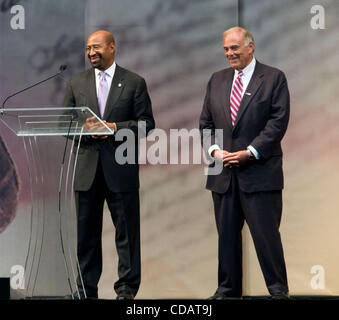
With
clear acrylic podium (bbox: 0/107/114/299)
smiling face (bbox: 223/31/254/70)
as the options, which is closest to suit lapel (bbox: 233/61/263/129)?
smiling face (bbox: 223/31/254/70)

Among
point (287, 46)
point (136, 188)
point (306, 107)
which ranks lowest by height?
point (136, 188)

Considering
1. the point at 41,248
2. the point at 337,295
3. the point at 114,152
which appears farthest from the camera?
the point at 337,295

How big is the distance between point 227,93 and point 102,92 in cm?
83

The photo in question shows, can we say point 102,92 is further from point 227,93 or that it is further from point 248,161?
point 248,161

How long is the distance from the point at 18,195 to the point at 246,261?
1.90m

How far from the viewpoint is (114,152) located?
4781 mm

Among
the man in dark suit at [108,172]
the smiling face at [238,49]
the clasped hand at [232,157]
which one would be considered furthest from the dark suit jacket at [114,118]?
the smiling face at [238,49]

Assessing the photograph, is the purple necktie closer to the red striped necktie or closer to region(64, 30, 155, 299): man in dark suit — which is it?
region(64, 30, 155, 299): man in dark suit

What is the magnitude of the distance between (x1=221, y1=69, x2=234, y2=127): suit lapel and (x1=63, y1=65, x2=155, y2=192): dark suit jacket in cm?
51

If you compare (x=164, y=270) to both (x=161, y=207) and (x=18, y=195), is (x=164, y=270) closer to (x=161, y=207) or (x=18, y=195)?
(x=161, y=207)

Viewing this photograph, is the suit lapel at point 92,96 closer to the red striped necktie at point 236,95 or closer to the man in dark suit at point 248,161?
the man in dark suit at point 248,161

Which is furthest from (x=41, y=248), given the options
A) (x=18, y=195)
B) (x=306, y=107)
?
(x=306, y=107)

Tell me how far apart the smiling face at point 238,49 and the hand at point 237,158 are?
565mm

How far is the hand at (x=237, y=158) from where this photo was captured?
4.59 meters
